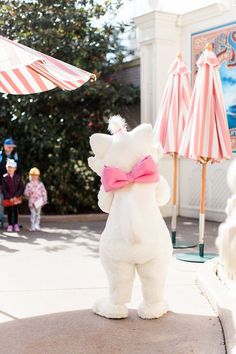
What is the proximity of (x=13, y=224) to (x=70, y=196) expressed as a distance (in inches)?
85.6

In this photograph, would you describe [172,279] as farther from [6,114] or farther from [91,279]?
[6,114]

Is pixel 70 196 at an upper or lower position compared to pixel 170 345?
upper

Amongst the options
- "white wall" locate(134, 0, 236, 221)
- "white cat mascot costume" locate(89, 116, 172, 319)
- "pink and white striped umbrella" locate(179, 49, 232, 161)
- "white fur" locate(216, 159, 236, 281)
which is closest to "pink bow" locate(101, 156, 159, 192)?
"white cat mascot costume" locate(89, 116, 172, 319)

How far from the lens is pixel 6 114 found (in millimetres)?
10797

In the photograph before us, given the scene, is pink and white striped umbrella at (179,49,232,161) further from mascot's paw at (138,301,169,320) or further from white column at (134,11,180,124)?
white column at (134,11,180,124)

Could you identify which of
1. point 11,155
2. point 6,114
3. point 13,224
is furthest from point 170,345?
point 6,114

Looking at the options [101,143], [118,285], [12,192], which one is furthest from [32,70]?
[12,192]

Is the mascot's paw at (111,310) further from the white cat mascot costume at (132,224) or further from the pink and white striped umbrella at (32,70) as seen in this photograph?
the pink and white striped umbrella at (32,70)

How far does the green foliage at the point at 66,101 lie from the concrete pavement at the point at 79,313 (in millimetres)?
3736

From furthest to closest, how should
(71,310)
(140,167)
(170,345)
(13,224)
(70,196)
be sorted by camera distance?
(70,196), (13,224), (71,310), (140,167), (170,345)

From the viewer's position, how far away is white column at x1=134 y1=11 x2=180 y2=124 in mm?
9992

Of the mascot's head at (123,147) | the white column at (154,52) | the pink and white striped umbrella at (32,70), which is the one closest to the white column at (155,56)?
the white column at (154,52)

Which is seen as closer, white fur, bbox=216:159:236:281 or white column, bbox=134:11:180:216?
white fur, bbox=216:159:236:281

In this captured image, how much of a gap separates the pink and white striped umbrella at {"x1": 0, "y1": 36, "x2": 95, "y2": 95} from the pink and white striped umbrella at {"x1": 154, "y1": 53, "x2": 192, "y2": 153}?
2.08 metres
